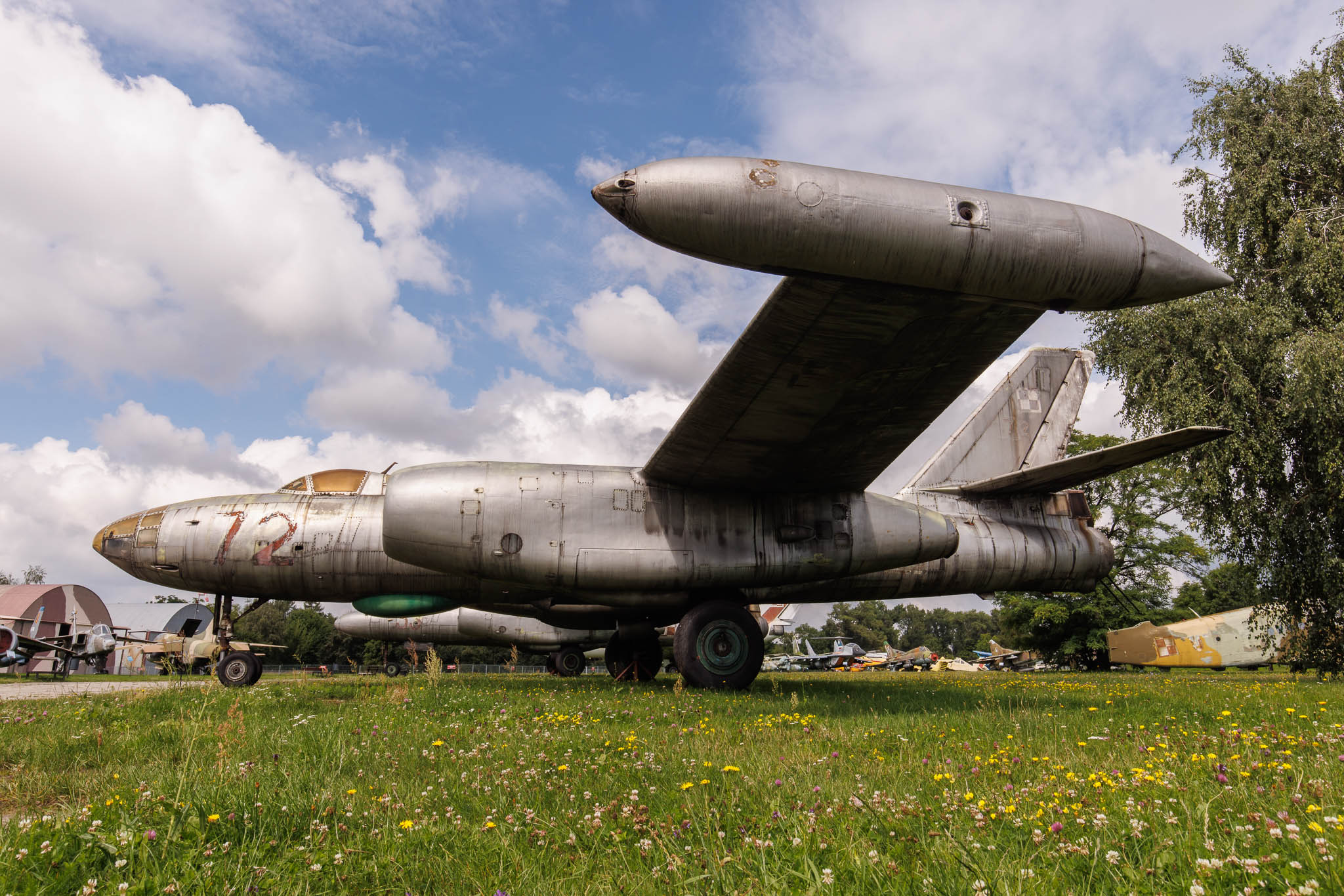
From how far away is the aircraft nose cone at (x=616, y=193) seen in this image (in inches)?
187

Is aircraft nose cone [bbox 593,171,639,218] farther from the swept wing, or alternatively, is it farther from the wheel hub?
the wheel hub

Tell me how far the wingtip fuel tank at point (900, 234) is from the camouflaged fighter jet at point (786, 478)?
0.02m

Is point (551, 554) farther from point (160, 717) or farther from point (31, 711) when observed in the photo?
point (31, 711)

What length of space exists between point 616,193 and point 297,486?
9.96 metres

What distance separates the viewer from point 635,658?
14.7 metres

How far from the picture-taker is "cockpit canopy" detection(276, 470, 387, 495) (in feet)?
40.3

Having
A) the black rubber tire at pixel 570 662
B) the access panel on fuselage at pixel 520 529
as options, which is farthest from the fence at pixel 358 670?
the access panel on fuselage at pixel 520 529

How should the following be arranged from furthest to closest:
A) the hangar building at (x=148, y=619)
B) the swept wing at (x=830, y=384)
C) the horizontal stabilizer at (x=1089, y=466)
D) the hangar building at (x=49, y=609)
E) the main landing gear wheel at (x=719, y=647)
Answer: the hangar building at (x=148, y=619)
the hangar building at (x=49, y=609)
the main landing gear wheel at (x=719, y=647)
the horizontal stabilizer at (x=1089, y=466)
the swept wing at (x=830, y=384)

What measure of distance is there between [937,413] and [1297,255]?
13791mm

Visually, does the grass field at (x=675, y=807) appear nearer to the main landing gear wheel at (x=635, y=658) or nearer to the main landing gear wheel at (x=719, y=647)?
the main landing gear wheel at (x=719, y=647)

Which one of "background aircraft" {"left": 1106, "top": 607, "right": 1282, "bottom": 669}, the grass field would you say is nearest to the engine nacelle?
the grass field

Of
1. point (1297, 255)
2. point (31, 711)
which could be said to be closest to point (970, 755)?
point (31, 711)

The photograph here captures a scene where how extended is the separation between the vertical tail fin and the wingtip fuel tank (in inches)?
299

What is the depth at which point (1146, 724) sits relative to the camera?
223 inches
